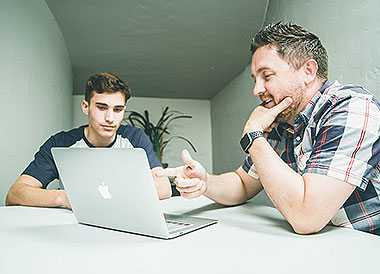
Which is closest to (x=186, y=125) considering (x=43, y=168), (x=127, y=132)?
(x=127, y=132)

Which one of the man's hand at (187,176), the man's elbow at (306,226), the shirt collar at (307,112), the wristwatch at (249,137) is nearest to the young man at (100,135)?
the man's hand at (187,176)

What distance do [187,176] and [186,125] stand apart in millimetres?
2912

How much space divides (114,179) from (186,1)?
6.32 ft

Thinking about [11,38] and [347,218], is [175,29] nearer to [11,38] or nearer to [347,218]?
[11,38]

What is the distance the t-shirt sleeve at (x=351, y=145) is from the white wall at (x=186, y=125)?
116 inches

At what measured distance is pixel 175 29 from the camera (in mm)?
2668

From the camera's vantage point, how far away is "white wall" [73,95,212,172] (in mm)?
3799

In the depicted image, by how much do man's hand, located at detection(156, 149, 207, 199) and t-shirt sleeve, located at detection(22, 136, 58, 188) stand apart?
923mm

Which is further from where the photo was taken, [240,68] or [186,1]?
[240,68]

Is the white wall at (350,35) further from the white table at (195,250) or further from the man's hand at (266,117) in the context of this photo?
the white table at (195,250)

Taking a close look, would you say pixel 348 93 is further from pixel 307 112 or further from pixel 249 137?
pixel 249 137

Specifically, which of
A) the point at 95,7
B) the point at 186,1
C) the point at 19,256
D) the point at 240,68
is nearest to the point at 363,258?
the point at 19,256

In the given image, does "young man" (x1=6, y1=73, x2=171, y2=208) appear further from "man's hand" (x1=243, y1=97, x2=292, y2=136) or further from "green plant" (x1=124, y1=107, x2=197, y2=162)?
"green plant" (x1=124, y1=107, x2=197, y2=162)

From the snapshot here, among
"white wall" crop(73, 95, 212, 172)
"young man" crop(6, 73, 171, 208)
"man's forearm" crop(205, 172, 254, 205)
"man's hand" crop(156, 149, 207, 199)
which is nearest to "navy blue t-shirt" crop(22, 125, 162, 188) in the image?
"young man" crop(6, 73, 171, 208)
